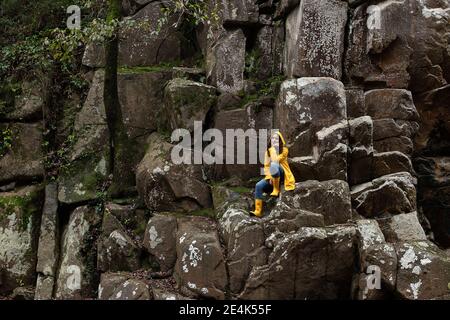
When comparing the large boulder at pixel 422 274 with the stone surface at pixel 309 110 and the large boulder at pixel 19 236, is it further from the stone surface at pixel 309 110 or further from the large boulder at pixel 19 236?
the large boulder at pixel 19 236

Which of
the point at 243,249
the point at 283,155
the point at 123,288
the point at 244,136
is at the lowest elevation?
the point at 123,288

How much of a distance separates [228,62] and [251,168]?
2709mm

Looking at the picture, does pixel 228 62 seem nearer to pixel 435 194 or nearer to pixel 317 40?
pixel 317 40

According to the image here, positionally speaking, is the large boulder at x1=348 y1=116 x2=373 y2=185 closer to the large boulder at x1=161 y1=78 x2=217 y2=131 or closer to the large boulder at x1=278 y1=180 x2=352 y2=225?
the large boulder at x1=278 y1=180 x2=352 y2=225

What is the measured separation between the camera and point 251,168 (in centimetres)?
1286

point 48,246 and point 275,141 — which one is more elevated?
point 275,141

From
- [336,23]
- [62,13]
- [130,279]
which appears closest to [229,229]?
[130,279]

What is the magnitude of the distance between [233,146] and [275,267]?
3253 millimetres

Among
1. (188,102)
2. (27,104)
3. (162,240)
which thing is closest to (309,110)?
(188,102)

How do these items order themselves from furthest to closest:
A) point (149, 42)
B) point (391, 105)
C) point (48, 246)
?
point (149, 42)
point (48, 246)
point (391, 105)

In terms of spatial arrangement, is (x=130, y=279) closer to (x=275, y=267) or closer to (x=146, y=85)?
(x=275, y=267)

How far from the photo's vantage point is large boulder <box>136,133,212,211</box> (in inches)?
492

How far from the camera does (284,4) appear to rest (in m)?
13.5

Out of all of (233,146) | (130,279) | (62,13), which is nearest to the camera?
(130,279)
